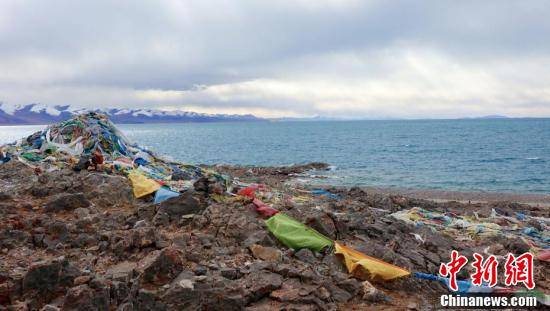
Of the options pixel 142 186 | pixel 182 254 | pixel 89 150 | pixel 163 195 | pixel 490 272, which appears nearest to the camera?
pixel 182 254

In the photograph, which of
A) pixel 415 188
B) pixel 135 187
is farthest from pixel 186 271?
pixel 415 188

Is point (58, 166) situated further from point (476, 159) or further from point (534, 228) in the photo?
point (476, 159)

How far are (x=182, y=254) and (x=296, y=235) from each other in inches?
82.2

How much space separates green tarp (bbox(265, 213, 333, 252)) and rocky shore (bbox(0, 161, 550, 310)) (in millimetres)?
177

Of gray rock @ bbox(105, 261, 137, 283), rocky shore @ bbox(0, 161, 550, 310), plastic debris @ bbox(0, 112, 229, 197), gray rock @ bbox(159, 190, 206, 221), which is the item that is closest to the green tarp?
rocky shore @ bbox(0, 161, 550, 310)

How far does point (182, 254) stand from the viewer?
21.5ft

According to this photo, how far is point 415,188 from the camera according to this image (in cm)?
2817

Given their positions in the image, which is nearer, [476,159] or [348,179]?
[348,179]

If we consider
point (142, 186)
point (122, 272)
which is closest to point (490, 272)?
point (122, 272)

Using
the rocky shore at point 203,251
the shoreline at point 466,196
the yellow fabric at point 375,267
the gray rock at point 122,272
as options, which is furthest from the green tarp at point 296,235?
the shoreline at point 466,196

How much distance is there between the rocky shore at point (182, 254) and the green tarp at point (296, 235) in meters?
0.18

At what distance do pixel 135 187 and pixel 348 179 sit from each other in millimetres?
23369

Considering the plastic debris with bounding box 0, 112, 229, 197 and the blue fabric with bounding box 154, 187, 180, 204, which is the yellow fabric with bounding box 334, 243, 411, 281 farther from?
the plastic debris with bounding box 0, 112, 229, 197

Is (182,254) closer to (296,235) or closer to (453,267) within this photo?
(296,235)
